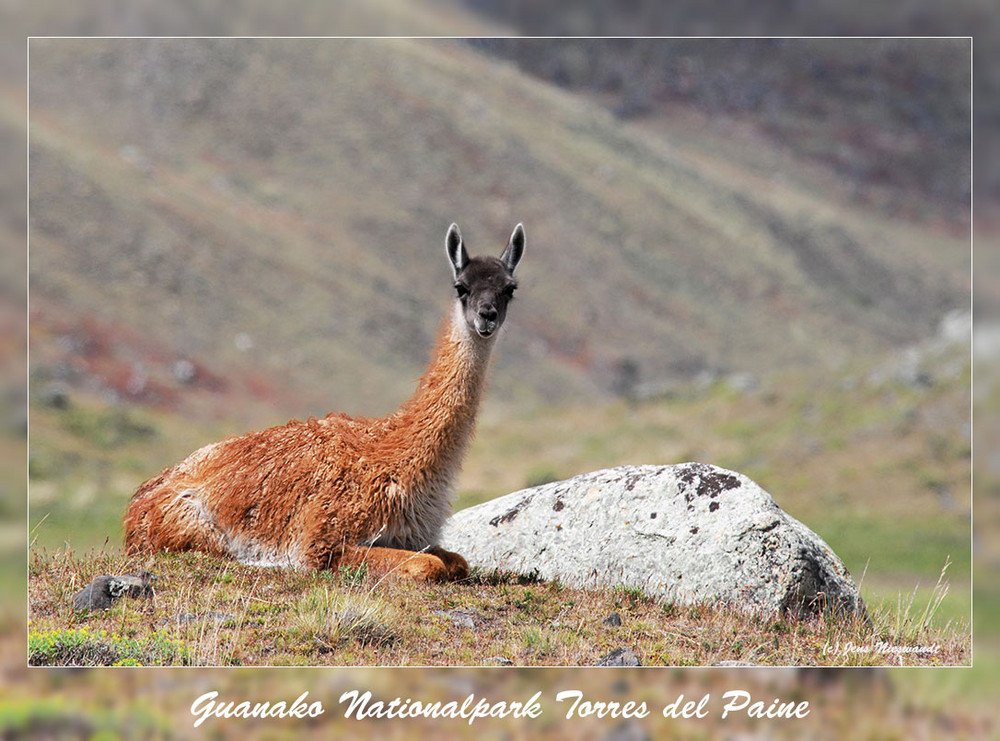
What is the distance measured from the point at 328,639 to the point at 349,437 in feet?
8.72

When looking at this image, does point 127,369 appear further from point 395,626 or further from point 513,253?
point 395,626

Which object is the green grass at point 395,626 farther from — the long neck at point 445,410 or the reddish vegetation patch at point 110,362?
the reddish vegetation patch at point 110,362

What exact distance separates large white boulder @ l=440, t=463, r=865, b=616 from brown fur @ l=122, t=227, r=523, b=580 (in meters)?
0.80

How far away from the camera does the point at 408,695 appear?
7.23m

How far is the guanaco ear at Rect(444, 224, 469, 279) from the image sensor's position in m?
9.59

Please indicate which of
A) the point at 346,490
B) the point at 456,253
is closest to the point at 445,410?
the point at 346,490

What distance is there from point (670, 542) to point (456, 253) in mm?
3254

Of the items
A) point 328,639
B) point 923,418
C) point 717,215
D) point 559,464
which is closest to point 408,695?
point 328,639

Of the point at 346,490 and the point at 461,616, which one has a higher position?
the point at 346,490

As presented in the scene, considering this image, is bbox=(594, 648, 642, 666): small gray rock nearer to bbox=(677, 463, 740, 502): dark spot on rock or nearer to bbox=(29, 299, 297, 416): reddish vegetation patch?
bbox=(677, 463, 740, 502): dark spot on rock

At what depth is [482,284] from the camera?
31.7ft

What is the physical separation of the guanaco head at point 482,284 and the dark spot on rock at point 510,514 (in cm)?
207

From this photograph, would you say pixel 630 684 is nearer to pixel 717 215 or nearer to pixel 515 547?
pixel 515 547

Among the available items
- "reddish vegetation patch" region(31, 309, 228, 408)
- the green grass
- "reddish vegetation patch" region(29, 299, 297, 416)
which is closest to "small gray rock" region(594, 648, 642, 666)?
the green grass
